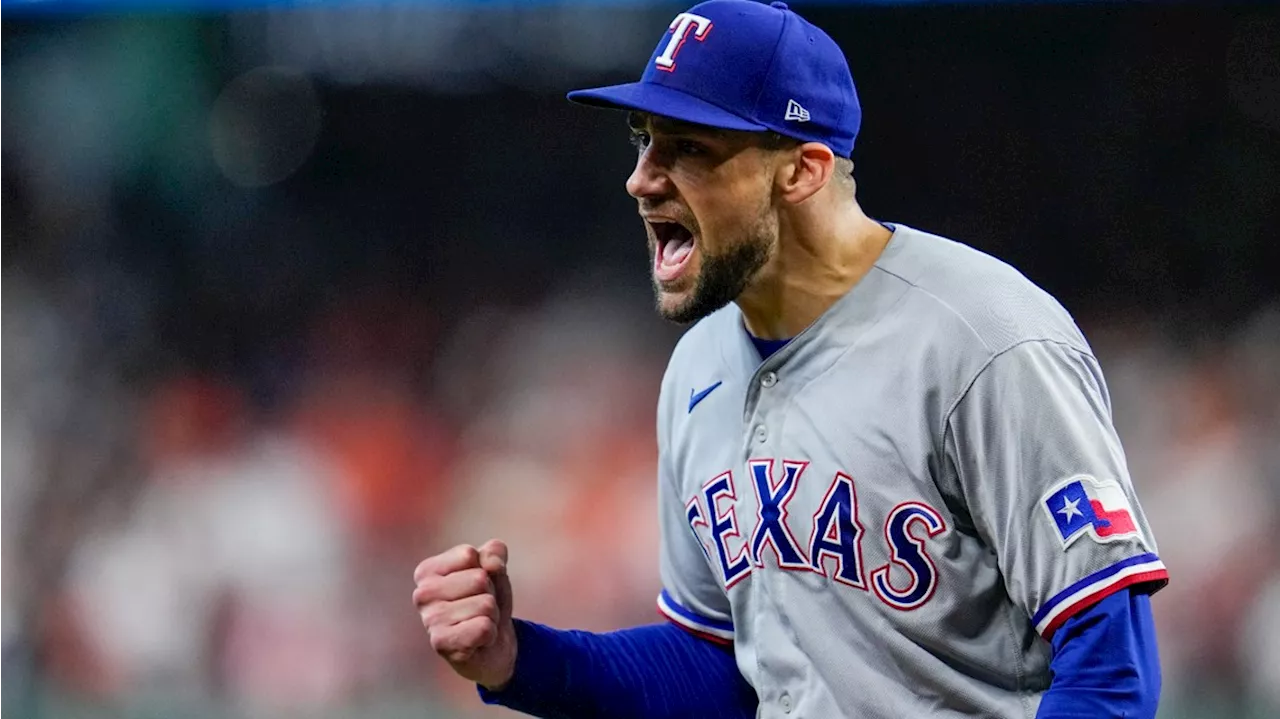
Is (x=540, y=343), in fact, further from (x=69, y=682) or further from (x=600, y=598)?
(x=69, y=682)

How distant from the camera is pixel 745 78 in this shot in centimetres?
151

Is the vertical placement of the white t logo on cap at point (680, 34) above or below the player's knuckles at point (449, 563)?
above

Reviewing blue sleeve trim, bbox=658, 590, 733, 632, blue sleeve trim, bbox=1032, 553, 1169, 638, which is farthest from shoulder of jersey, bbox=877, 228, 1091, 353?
blue sleeve trim, bbox=658, 590, 733, 632

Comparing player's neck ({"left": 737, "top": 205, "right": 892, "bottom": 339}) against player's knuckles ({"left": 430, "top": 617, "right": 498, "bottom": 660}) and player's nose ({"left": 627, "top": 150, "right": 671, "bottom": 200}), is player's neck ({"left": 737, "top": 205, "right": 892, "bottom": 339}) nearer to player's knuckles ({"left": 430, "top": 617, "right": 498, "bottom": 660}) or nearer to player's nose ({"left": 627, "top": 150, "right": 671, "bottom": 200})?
player's nose ({"left": 627, "top": 150, "right": 671, "bottom": 200})

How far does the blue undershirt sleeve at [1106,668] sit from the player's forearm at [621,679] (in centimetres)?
54

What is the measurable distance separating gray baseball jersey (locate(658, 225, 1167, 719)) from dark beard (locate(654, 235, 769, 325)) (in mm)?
95

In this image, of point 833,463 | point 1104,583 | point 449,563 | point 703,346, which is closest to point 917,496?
point 833,463

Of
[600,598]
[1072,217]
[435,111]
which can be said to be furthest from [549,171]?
[1072,217]

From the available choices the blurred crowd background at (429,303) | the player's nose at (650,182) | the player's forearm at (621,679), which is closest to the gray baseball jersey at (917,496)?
the player's forearm at (621,679)

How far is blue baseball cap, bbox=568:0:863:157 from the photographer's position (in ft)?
4.94

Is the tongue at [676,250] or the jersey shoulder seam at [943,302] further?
the tongue at [676,250]

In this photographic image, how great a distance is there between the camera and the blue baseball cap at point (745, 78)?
4.94ft

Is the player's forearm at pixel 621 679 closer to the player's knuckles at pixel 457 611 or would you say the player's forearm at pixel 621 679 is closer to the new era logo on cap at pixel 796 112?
the player's knuckles at pixel 457 611

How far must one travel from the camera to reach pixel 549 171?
3.95 m
